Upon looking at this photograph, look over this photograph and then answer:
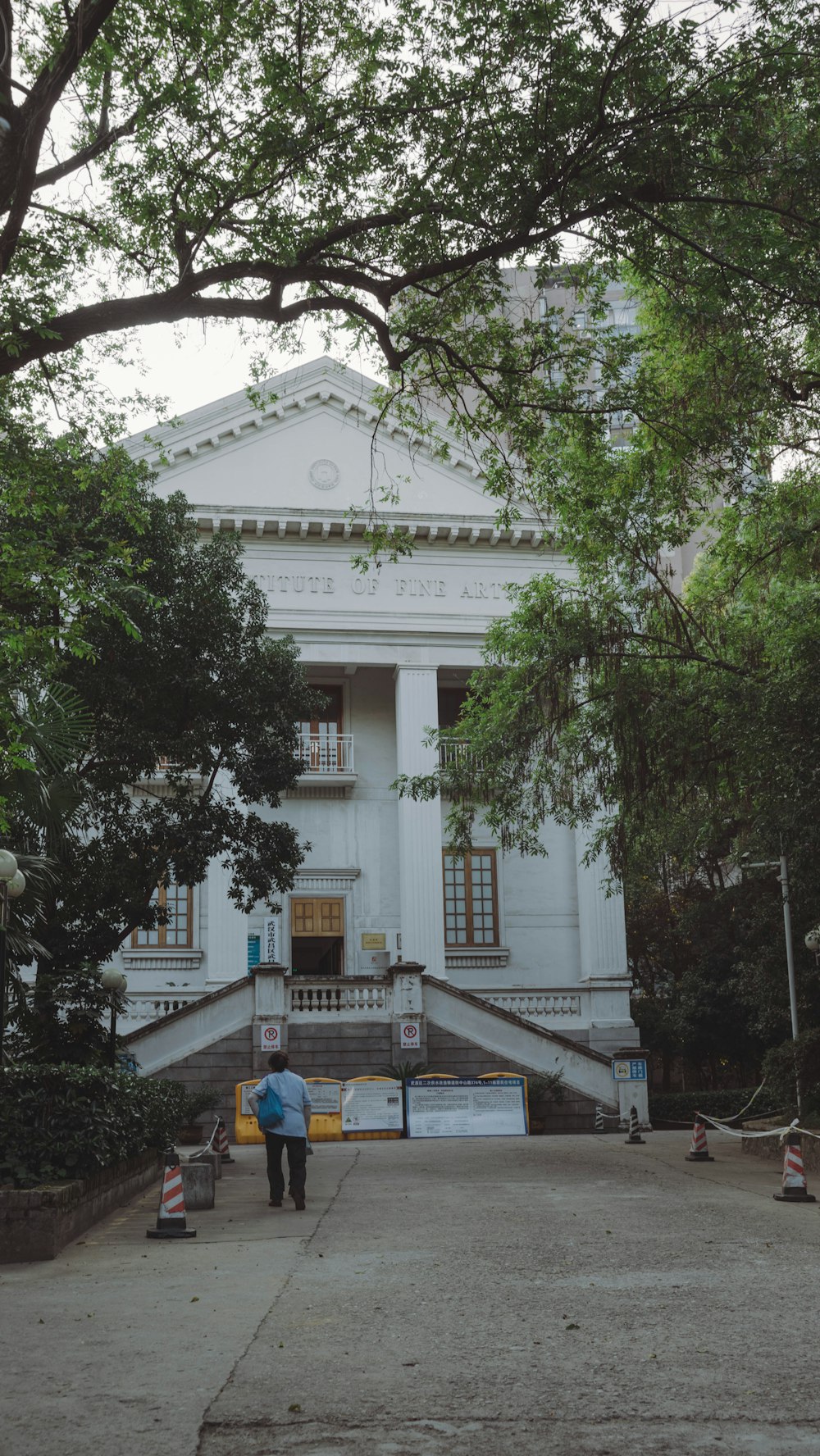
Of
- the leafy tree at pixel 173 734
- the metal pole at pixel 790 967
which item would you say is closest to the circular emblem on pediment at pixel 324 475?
the leafy tree at pixel 173 734

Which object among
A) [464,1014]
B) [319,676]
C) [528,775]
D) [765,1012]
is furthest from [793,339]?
[319,676]

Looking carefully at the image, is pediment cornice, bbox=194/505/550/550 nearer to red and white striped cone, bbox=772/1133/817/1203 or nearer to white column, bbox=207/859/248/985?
white column, bbox=207/859/248/985

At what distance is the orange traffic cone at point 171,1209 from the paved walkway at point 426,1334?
23cm

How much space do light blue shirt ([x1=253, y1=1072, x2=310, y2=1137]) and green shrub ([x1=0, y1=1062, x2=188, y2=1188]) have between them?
1.43 meters

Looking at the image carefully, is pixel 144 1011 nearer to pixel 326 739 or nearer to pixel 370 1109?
pixel 370 1109

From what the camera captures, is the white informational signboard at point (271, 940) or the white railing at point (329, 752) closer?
the white informational signboard at point (271, 940)

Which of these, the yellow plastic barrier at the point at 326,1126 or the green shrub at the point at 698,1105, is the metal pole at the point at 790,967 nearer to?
the yellow plastic barrier at the point at 326,1126

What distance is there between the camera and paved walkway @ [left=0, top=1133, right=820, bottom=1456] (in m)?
5.04

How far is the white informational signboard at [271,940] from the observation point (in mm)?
31984

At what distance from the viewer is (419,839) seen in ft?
102

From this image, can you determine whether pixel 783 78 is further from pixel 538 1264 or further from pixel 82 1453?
pixel 82 1453

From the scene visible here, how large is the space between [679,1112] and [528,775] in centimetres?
1866

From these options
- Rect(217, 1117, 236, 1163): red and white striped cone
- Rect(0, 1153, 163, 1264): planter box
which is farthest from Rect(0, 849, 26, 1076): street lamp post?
Rect(217, 1117, 236, 1163): red and white striped cone

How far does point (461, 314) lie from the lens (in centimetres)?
1102
